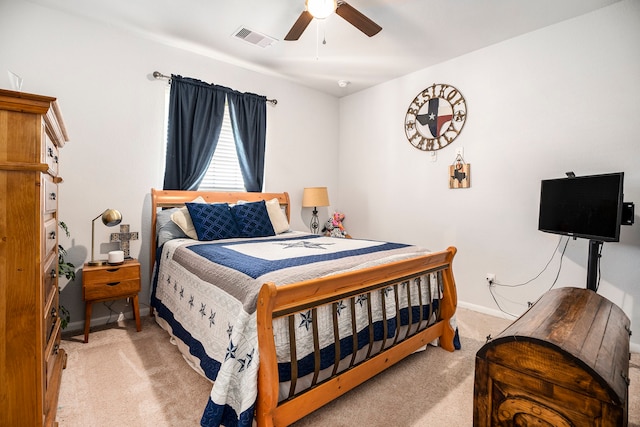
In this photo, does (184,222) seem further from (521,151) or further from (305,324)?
(521,151)

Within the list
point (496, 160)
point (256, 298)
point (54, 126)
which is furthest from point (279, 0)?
point (496, 160)

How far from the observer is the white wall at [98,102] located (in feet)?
8.40

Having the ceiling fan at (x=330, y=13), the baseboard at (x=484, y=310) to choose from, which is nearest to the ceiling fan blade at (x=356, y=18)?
the ceiling fan at (x=330, y=13)

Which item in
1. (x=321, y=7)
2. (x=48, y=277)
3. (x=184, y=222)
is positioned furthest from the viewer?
(x=184, y=222)

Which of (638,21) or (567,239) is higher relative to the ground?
(638,21)

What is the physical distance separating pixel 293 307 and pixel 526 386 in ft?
3.15

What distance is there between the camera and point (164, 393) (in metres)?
1.85

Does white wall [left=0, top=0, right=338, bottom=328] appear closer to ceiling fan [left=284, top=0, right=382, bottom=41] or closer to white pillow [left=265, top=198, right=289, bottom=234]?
white pillow [left=265, top=198, right=289, bottom=234]

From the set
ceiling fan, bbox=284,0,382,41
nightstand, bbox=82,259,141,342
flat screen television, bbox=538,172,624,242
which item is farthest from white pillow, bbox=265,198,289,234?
flat screen television, bbox=538,172,624,242

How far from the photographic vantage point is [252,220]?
3.19m

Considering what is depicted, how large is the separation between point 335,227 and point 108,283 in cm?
266

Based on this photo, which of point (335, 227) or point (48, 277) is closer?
point (48, 277)

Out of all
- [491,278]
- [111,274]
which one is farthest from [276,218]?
[491,278]

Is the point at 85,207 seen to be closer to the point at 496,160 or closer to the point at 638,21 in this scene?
the point at 496,160
